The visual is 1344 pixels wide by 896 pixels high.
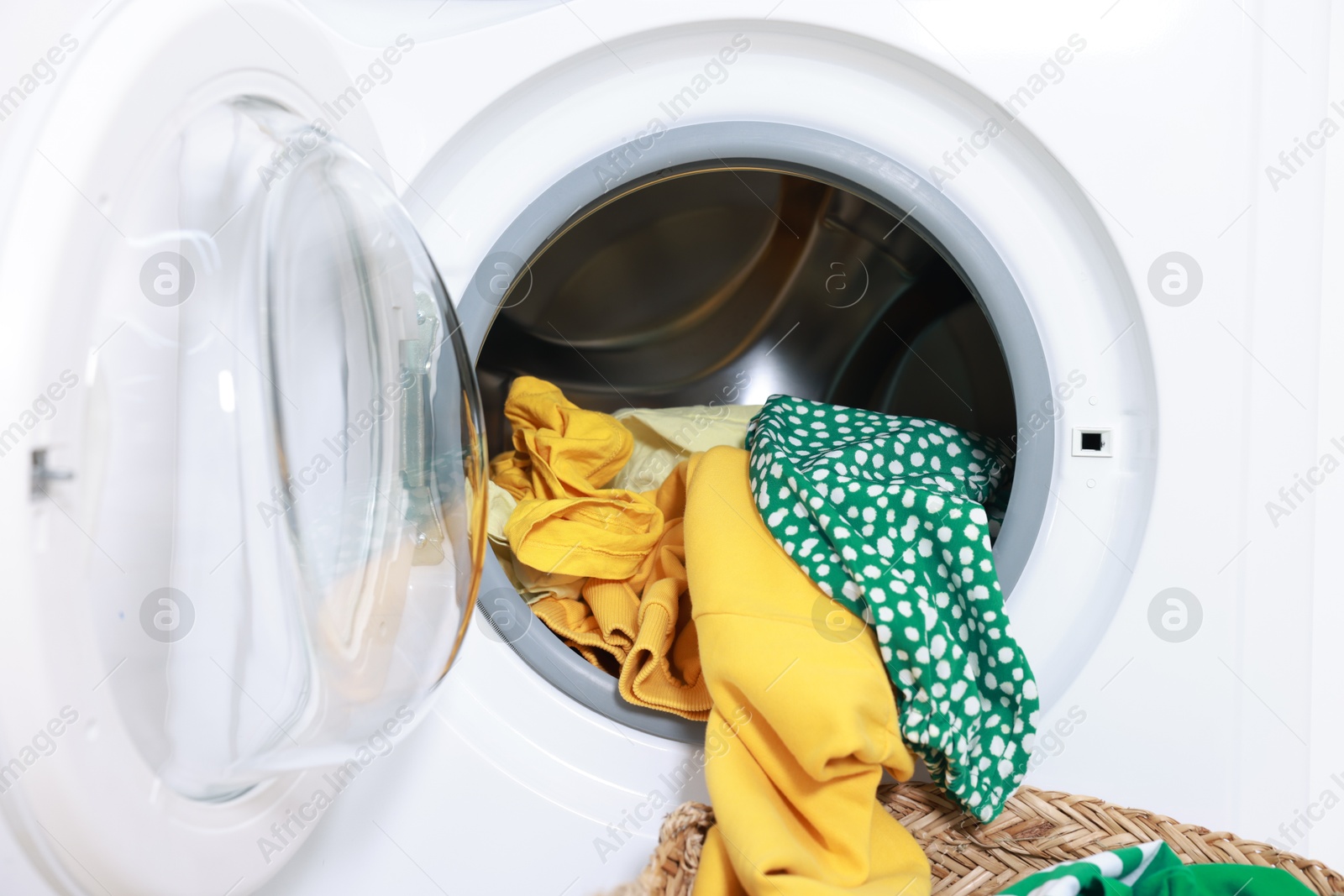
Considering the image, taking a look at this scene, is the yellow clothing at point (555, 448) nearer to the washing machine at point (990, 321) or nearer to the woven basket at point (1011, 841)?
the washing machine at point (990, 321)

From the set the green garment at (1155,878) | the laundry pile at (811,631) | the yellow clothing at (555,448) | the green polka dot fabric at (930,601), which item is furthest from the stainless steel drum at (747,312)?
the green garment at (1155,878)

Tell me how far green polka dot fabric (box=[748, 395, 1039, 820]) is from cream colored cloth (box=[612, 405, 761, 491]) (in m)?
0.21

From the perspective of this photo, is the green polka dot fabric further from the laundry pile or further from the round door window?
the round door window

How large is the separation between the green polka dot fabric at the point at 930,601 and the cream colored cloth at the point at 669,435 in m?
0.21

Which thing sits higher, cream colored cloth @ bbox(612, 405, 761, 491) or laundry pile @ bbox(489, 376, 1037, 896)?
cream colored cloth @ bbox(612, 405, 761, 491)

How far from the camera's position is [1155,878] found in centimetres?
57

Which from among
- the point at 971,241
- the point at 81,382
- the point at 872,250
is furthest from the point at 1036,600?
the point at 81,382

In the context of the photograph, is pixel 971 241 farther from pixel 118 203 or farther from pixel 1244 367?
pixel 118 203

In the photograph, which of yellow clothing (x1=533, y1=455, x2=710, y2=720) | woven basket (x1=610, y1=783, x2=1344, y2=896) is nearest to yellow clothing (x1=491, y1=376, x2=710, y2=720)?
yellow clothing (x1=533, y1=455, x2=710, y2=720)

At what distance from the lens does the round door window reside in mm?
358

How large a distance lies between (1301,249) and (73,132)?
2.53 ft

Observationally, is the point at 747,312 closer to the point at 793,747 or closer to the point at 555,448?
the point at 555,448

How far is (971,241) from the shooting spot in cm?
66

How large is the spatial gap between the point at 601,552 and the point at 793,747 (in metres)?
0.26
